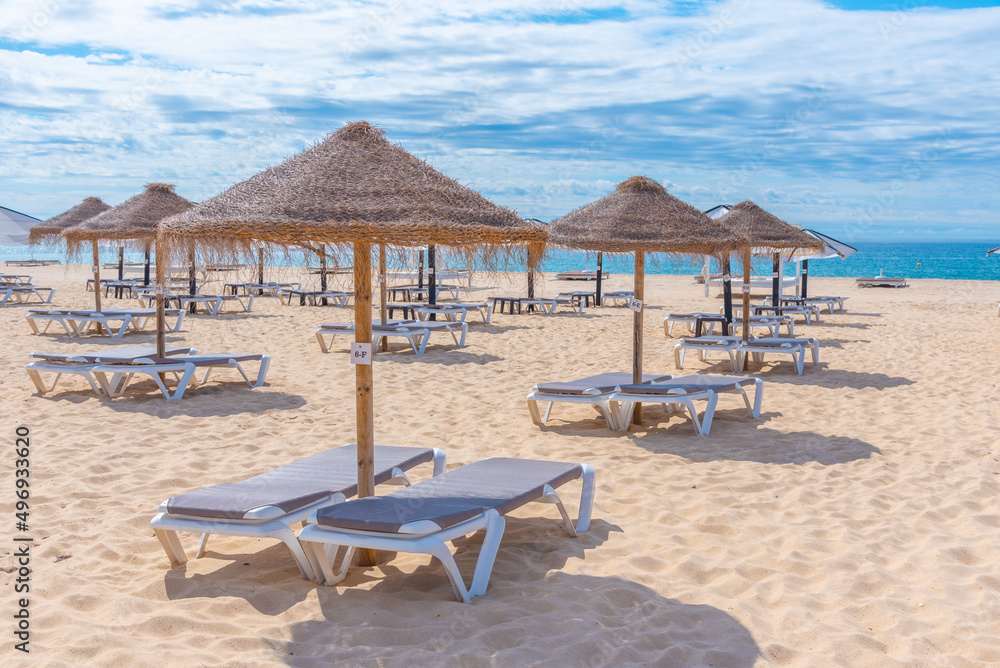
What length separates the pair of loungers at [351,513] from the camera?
10.6 ft

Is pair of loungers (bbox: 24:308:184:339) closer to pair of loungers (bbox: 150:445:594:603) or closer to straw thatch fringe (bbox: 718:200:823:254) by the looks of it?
straw thatch fringe (bbox: 718:200:823:254)

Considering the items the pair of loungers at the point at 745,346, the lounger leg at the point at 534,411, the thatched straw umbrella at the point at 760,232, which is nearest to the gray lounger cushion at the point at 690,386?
the lounger leg at the point at 534,411

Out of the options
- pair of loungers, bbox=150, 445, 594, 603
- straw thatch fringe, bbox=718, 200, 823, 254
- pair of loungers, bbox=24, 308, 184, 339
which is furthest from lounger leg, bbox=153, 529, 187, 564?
pair of loungers, bbox=24, 308, 184, 339

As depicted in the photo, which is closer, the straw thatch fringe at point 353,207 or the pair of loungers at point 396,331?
the straw thatch fringe at point 353,207

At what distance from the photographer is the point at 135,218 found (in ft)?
31.3

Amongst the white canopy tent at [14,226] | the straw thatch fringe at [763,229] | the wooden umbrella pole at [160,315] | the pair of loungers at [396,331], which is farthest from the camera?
the white canopy tent at [14,226]

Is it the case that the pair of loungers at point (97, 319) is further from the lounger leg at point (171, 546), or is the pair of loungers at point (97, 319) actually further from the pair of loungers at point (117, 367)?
the lounger leg at point (171, 546)

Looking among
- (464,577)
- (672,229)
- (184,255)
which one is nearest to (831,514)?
(464,577)

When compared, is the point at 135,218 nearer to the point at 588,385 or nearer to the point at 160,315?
the point at 160,315

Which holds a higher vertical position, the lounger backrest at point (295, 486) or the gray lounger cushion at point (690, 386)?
the gray lounger cushion at point (690, 386)

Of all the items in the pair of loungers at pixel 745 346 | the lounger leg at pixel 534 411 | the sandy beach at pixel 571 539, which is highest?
the pair of loungers at pixel 745 346

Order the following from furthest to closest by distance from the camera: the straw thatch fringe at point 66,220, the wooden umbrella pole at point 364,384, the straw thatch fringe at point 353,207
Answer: the straw thatch fringe at point 66,220
the wooden umbrella pole at point 364,384
the straw thatch fringe at point 353,207

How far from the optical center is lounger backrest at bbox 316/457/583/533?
10.7 ft

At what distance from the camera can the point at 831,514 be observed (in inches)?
177
